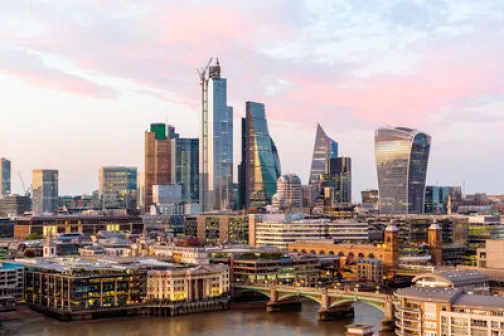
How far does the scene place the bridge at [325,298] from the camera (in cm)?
10088

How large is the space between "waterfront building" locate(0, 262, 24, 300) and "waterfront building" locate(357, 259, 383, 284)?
60085 mm

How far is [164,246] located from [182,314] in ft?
172

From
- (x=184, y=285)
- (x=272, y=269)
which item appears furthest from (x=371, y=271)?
(x=184, y=285)

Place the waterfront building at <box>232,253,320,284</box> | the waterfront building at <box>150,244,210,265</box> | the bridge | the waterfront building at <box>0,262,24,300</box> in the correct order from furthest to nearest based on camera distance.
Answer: the waterfront building at <box>150,244,210,265</box> < the waterfront building at <box>232,253,320,284</box> < the waterfront building at <box>0,262,24,300</box> < the bridge

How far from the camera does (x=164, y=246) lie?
164375 mm

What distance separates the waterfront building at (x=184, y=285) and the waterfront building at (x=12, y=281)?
1977 cm

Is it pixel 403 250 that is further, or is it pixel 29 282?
pixel 403 250

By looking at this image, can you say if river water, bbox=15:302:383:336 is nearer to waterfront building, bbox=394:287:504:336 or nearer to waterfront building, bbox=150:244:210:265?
waterfront building, bbox=394:287:504:336

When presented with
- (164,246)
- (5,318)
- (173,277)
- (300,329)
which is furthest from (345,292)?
(164,246)

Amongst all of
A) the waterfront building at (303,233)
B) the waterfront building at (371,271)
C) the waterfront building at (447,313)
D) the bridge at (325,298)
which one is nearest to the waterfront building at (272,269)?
the bridge at (325,298)

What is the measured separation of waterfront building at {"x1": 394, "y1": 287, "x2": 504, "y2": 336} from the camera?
250 feet

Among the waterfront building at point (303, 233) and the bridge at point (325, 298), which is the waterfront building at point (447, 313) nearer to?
the bridge at point (325, 298)

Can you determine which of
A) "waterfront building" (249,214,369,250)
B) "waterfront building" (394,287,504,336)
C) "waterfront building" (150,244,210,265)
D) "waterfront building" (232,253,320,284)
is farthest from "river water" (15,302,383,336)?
"waterfront building" (249,214,369,250)

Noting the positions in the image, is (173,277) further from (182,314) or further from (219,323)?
(219,323)
